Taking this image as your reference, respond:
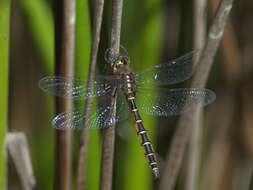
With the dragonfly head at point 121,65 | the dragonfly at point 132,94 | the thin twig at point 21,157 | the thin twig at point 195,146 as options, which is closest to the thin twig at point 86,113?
the dragonfly at point 132,94

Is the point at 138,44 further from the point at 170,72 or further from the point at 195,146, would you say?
the point at 195,146

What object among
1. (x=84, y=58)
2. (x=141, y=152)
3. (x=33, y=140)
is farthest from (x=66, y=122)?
(x=33, y=140)

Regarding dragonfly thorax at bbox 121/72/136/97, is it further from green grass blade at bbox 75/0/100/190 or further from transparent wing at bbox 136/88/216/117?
green grass blade at bbox 75/0/100/190

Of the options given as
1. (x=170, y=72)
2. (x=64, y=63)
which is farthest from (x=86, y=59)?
(x=170, y=72)

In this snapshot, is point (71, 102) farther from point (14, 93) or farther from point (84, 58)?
point (14, 93)

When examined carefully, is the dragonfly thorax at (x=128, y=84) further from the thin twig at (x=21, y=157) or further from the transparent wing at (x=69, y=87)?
the thin twig at (x=21, y=157)

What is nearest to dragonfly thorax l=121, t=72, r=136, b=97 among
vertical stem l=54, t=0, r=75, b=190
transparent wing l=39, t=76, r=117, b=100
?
transparent wing l=39, t=76, r=117, b=100
